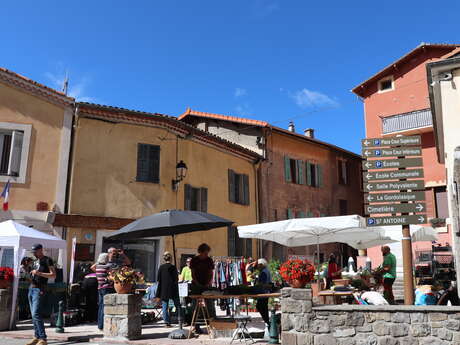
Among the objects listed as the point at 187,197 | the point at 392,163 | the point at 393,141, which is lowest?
the point at 392,163

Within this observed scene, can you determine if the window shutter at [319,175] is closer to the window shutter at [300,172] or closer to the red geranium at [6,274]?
the window shutter at [300,172]

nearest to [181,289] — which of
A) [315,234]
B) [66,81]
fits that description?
[315,234]

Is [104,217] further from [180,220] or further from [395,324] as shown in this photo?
[395,324]

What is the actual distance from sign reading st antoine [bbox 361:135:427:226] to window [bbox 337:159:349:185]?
64.0ft

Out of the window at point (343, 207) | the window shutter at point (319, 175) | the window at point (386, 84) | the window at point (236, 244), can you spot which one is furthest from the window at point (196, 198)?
the window at point (343, 207)

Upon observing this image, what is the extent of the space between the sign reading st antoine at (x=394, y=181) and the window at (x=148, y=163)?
9.26m

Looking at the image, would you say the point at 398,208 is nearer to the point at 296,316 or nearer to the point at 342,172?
the point at 296,316

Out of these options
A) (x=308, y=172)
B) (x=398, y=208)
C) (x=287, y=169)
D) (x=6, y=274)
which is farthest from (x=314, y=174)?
(x=6, y=274)

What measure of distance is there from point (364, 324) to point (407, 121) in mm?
16793

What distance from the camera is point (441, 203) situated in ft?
64.4

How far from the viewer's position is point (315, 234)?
11.5m

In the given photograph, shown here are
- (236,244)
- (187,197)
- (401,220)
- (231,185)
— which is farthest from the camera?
(231,185)

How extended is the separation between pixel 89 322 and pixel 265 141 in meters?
13.2

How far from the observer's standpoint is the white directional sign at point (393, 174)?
7.36 metres
